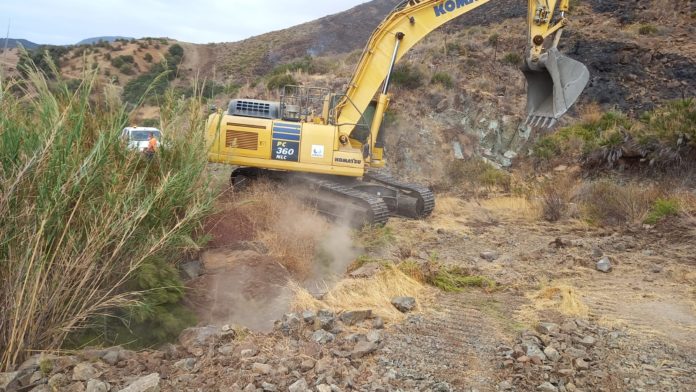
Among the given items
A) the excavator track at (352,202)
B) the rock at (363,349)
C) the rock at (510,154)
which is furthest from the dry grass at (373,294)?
the rock at (510,154)

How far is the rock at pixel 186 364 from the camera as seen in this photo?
12.4 feet

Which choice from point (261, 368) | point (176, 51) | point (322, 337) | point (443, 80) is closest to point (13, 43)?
point (261, 368)

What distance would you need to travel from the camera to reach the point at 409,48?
10.1 metres

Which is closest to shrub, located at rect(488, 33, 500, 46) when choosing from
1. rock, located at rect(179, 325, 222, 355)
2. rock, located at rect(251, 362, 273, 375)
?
rock, located at rect(179, 325, 222, 355)

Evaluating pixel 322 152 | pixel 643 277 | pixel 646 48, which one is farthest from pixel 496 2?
pixel 643 277

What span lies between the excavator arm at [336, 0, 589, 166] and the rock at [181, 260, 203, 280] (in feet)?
14.4

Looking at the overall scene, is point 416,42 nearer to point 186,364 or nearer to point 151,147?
point 151,147

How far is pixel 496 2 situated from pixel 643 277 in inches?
975

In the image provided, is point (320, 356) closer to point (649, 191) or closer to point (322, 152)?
point (322, 152)

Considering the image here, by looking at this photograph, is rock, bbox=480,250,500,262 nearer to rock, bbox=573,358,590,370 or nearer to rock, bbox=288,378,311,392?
rock, bbox=573,358,590,370

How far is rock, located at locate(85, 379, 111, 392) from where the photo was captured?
3.34 m

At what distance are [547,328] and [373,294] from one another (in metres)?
1.58

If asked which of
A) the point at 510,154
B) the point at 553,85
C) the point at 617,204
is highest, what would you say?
the point at 553,85

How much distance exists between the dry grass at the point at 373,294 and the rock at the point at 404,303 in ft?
0.19
